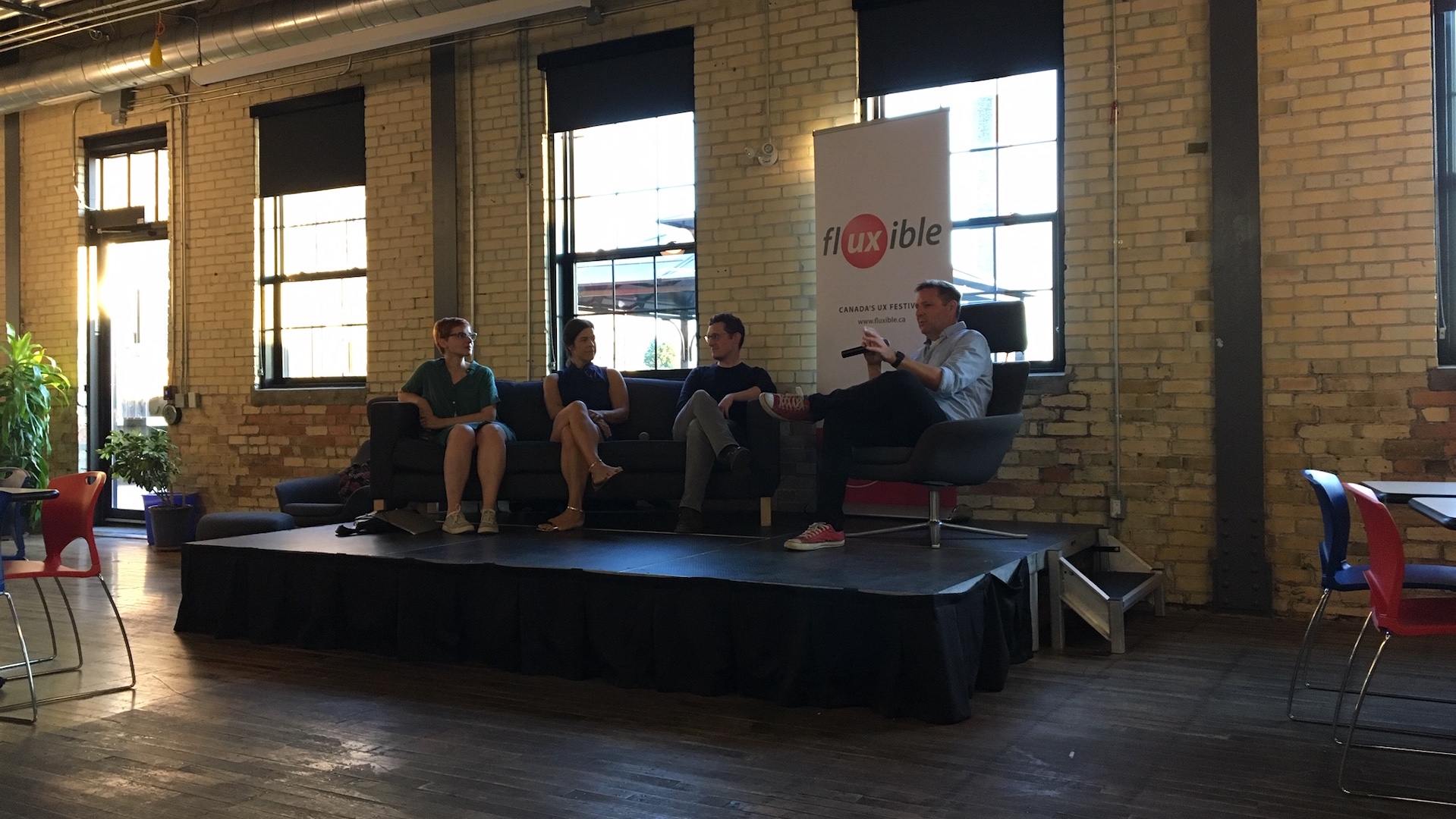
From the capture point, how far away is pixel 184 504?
823 centimetres

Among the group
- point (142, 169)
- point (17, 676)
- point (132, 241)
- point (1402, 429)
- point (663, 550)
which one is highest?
point (142, 169)

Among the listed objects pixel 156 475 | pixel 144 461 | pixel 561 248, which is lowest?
pixel 156 475

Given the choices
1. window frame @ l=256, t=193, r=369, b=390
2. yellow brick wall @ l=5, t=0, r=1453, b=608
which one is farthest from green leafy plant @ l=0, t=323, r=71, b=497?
yellow brick wall @ l=5, t=0, r=1453, b=608

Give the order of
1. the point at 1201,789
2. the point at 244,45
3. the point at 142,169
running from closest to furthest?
the point at 1201,789
the point at 244,45
the point at 142,169

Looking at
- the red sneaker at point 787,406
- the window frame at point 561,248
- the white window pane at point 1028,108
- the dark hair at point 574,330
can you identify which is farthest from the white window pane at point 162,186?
the white window pane at point 1028,108

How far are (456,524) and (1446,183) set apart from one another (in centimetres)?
469

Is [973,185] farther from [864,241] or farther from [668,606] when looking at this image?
[668,606]

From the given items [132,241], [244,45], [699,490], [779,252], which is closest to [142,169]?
[132,241]

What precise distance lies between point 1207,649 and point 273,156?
23.2ft

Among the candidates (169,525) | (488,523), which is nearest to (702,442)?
(488,523)

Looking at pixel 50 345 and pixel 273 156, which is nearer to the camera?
pixel 273 156

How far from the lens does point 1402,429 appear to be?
4.77 meters

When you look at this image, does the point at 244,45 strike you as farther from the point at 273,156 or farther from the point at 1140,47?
the point at 1140,47

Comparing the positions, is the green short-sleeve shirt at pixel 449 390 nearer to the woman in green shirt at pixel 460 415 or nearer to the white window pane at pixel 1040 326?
the woman in green shirt at pixel 460 415
